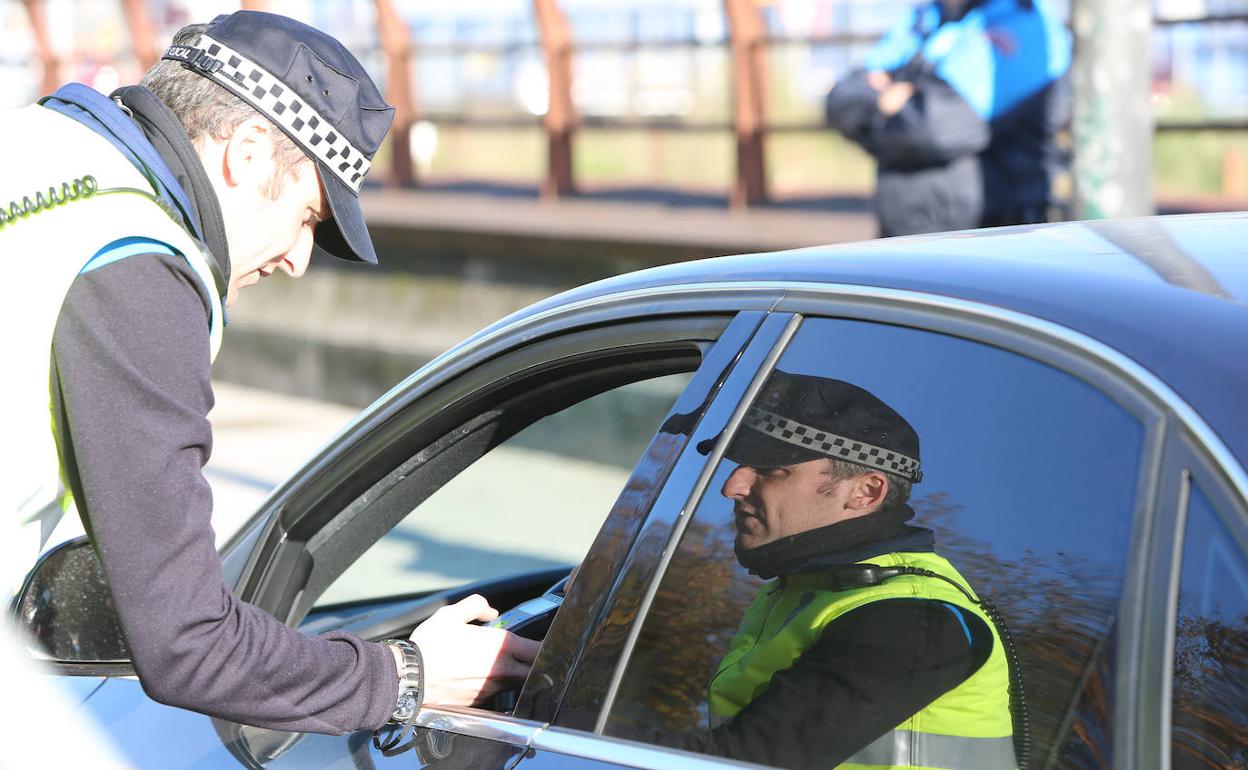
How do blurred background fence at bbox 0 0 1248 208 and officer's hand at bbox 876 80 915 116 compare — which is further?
blurred background fence at bbox 0 0 1248 208

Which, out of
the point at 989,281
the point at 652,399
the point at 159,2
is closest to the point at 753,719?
the point at 989,281

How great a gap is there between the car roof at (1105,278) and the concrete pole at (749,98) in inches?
248

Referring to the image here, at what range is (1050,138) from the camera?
5.87 m

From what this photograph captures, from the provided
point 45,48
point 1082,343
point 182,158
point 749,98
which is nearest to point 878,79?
point 749,98

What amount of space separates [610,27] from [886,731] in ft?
25.1

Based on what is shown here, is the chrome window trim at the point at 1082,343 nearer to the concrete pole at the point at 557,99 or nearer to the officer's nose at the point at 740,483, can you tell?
the officer's nose at the point at 740,483

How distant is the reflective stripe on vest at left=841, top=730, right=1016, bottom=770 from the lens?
1604 millimetres

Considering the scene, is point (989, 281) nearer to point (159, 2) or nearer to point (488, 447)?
point (488, 447)

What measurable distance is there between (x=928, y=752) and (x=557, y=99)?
7.94 meters

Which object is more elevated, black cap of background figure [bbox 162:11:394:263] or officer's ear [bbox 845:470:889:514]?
black cap of background figure [bbox 162:11:394:263]

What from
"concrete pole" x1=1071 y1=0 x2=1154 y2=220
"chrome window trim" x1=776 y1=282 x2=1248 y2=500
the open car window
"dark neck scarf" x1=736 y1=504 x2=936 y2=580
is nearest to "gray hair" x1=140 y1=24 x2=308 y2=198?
"chrome window trim" x1=776 y1=282 x2=1248 y2=500

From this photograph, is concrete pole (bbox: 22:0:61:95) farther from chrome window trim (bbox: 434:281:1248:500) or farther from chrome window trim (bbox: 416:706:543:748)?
chrome window trim (bbox: 416:706:543:748)

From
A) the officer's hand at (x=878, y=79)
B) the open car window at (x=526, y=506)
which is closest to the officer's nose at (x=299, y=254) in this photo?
the open car window at (x=526, y=506)

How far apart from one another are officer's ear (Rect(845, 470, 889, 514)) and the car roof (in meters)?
0.22
